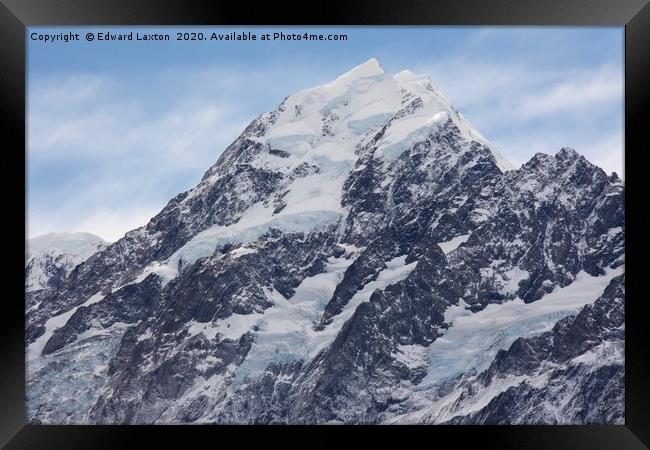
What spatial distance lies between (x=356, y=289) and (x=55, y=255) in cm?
4399

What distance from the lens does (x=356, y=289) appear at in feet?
479

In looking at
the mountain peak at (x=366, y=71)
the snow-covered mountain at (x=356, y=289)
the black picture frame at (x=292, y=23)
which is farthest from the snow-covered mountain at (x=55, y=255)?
the black picture frame at (x=292, y=23)

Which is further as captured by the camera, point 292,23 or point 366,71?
point 366,71

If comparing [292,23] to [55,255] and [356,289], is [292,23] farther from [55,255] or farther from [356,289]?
[55,255]

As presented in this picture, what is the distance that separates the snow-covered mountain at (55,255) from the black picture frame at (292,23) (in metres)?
140

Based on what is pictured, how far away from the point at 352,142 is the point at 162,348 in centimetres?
4277

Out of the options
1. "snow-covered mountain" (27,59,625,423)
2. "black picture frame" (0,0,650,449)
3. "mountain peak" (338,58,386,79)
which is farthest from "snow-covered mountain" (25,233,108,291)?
"black picture frame" (0,0,650,449)

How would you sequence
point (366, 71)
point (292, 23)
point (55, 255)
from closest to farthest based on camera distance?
point (292, 23) < point (55, 255) < point (366, 71)

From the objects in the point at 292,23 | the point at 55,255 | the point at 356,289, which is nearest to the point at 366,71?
the point at 356,289

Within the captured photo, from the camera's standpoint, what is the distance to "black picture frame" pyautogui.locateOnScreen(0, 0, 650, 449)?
25.9 feet

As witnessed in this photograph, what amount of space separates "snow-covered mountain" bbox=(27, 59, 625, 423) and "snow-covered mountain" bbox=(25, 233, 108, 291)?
2.10 m

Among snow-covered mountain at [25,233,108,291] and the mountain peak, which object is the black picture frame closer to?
snow-covered mountain at [25,233,108,291]

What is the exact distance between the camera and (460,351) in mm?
148875
